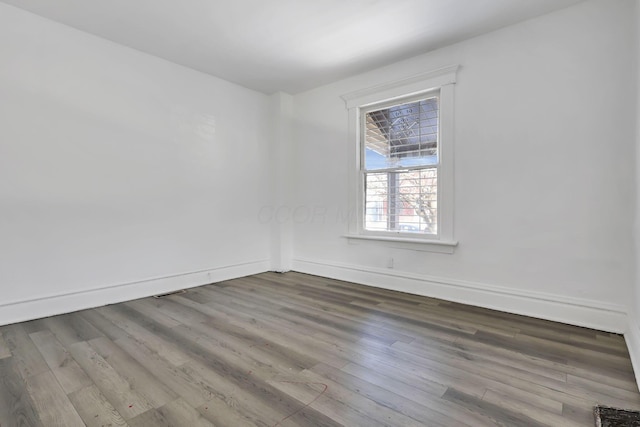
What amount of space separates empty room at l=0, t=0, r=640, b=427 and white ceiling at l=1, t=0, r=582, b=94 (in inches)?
1.1

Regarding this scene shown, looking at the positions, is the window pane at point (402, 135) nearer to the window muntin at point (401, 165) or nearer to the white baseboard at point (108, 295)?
the window muntin at point (401, 165)

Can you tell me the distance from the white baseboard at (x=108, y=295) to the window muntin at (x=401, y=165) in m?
2.05

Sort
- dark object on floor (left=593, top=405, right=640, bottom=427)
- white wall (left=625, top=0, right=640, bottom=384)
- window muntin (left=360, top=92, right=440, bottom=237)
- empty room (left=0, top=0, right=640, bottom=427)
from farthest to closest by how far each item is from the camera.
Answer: window muntin (left=360, top=92, right=440, bottom=237), white wall (left=625, top=0, right=640, bottom=384), empty room (left=0, top=0, right=640, bottom=427), dark object on floor (left=593, top=405, right=640, bottom=427)

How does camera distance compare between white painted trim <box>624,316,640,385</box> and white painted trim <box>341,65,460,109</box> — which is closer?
white painted trim <box>624,316,640,385</box>

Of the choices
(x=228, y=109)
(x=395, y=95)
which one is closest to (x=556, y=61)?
(x=395, y=95)

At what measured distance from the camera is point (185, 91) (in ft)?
12.7

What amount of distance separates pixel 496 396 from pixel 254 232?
3.61 metres

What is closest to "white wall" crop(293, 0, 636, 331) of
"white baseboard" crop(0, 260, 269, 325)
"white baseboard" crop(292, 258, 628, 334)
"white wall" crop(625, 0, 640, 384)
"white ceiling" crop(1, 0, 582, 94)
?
"white baseboard" crop(292, 258, 628, 334)

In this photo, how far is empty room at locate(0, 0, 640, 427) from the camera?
177cm

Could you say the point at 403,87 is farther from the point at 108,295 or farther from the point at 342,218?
the point at 108,295

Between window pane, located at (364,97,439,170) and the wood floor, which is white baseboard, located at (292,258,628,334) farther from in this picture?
window pane, located at (364,97,439,170)

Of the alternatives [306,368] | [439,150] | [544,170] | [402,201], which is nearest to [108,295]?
[306,368]

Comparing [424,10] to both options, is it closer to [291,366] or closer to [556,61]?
[556,61]

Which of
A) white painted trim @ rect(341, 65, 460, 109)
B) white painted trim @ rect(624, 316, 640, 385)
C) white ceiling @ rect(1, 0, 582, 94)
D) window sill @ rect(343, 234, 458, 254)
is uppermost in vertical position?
white ceiling @ rect(1, 0, 582, 94)
